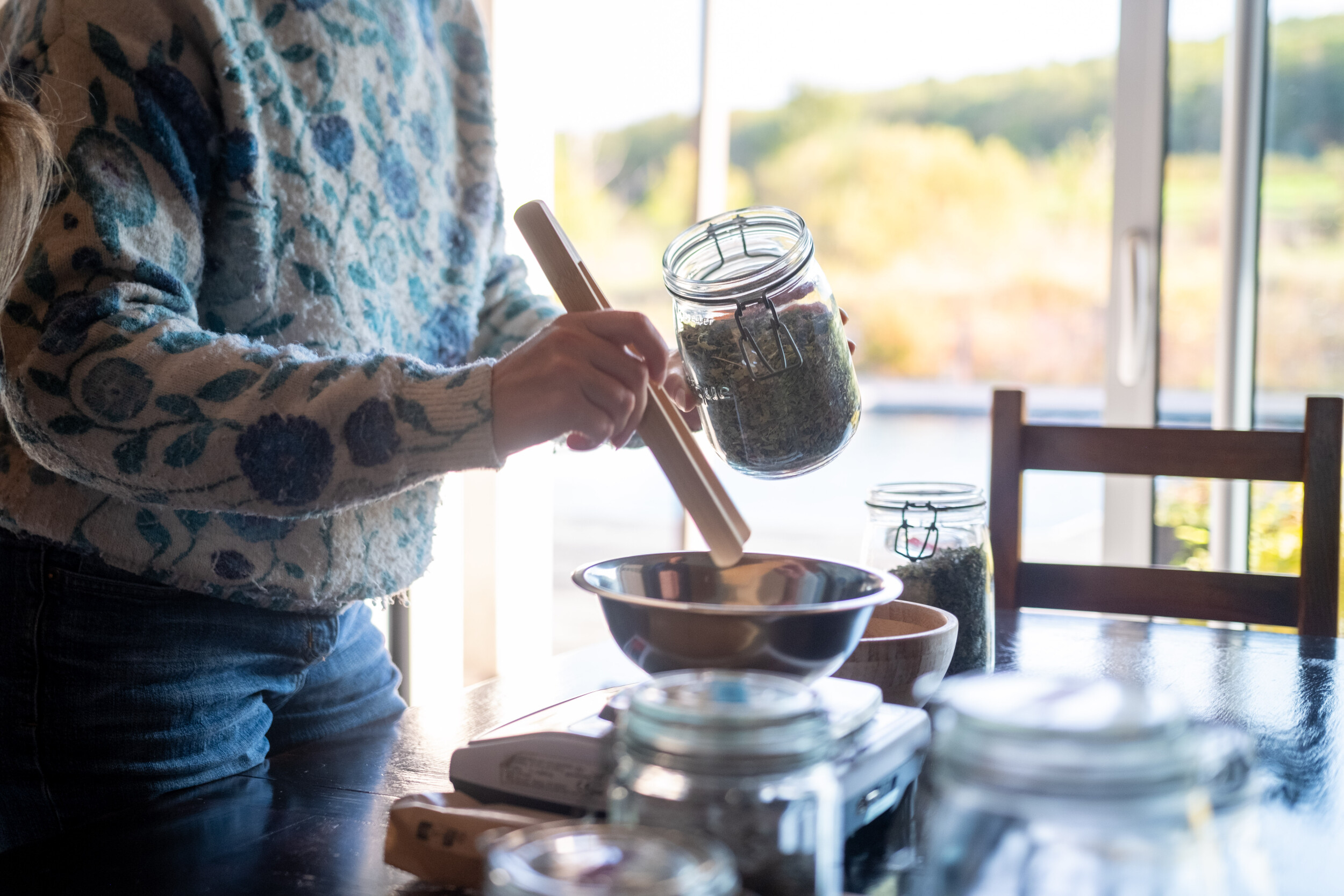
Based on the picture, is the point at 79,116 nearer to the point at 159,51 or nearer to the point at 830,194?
the point at 159,51

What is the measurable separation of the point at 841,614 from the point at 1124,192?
1782 mm

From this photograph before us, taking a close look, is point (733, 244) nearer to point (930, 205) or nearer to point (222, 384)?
point (222, 384)

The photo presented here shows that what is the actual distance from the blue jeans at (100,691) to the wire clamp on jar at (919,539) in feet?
1.68

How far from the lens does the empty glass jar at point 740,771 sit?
40 cm

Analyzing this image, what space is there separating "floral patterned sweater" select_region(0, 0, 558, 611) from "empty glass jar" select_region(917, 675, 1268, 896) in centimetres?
39

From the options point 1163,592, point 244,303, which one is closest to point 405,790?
point 244,303

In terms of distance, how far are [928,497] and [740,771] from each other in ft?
1.65

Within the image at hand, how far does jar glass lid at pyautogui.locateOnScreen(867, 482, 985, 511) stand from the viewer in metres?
0.86

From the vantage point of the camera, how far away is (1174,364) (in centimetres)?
210

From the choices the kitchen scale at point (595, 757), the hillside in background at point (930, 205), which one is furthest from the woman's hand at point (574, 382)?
the hillside in background at point (930, 205)

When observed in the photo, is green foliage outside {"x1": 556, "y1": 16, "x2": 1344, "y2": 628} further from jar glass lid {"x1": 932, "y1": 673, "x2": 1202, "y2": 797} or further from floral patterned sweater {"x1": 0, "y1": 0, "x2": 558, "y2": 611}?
jar glass lid {"x1": 932, "y1": 673, "x2": 1202, "y2": 797}

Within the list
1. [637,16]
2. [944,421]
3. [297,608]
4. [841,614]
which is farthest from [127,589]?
[944,421]

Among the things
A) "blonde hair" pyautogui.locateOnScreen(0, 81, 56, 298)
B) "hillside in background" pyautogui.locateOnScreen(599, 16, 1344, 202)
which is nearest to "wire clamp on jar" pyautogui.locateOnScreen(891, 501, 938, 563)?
"blonde hair" pyautogui.locateOnScreen(0, 81, 56, 298)

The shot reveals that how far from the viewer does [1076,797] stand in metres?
0.35
